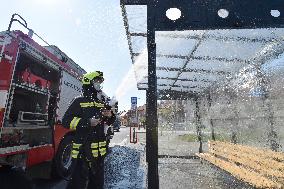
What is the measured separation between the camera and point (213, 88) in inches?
374

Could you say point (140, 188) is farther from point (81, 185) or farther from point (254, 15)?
point (254, 15)

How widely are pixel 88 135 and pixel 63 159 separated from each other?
2720 millimetres

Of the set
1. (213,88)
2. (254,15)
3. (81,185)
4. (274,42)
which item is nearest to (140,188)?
(81,185)

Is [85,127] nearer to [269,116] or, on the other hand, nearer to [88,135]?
[88,135]

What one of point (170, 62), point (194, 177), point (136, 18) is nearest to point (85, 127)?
point (136, 18)

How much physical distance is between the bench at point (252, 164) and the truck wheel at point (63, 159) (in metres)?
3.72

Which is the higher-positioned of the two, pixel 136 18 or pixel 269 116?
pixel 136 18

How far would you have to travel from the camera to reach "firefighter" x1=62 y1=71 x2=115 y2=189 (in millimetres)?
4148

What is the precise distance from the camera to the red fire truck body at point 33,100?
4.57 metres

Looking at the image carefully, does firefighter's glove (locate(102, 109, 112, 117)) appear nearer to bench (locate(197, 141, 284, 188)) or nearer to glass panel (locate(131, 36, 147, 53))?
glass panel (locate(131, 36, 147, 53))

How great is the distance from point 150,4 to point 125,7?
0.50 meters

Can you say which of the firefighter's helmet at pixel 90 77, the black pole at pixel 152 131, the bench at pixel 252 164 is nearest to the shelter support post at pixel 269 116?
the bench at pixel 252 164

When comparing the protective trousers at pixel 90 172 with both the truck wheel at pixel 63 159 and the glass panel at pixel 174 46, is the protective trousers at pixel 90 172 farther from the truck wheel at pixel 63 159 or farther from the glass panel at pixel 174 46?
the glass panel at pixel 174 46

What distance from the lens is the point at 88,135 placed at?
4270mm
